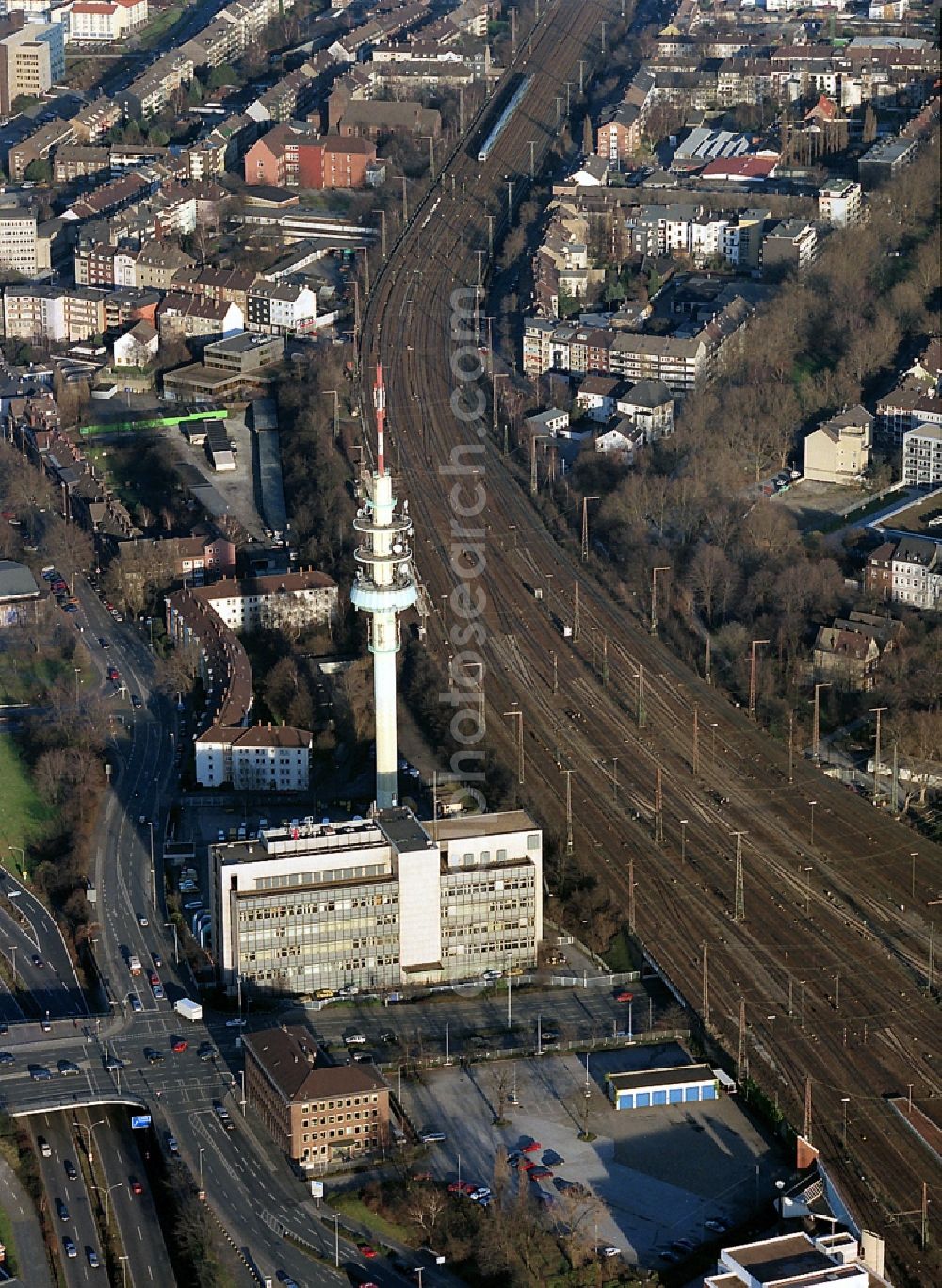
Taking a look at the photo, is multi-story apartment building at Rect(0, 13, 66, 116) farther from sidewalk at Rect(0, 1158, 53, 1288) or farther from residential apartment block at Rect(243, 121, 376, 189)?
sidewalk at Rect(0, 1158, 53, 1288)

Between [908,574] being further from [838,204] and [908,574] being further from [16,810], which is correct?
[838,204]

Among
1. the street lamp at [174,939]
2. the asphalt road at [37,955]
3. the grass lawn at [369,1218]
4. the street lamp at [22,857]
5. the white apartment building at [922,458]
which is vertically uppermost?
the white apartment building at [922,458]

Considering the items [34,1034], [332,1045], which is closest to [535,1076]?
[332,1045]

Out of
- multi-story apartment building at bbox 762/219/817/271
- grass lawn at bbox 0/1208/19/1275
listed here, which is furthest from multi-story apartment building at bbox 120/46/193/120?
grass lawn at bbox 0/1208/19/1275

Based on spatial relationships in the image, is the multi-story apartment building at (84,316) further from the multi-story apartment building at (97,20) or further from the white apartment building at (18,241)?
the multi-story apartment building at (97,20)

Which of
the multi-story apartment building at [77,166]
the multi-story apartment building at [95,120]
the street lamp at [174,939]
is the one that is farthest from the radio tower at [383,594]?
the multi-story apartment building at [95,120]

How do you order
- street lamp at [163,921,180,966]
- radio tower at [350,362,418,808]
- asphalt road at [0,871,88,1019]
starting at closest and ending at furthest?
asphalt road at [0,871,88,1019] → street lamp at [163,921,180,966] → radio tower at [350,362,418,808]
